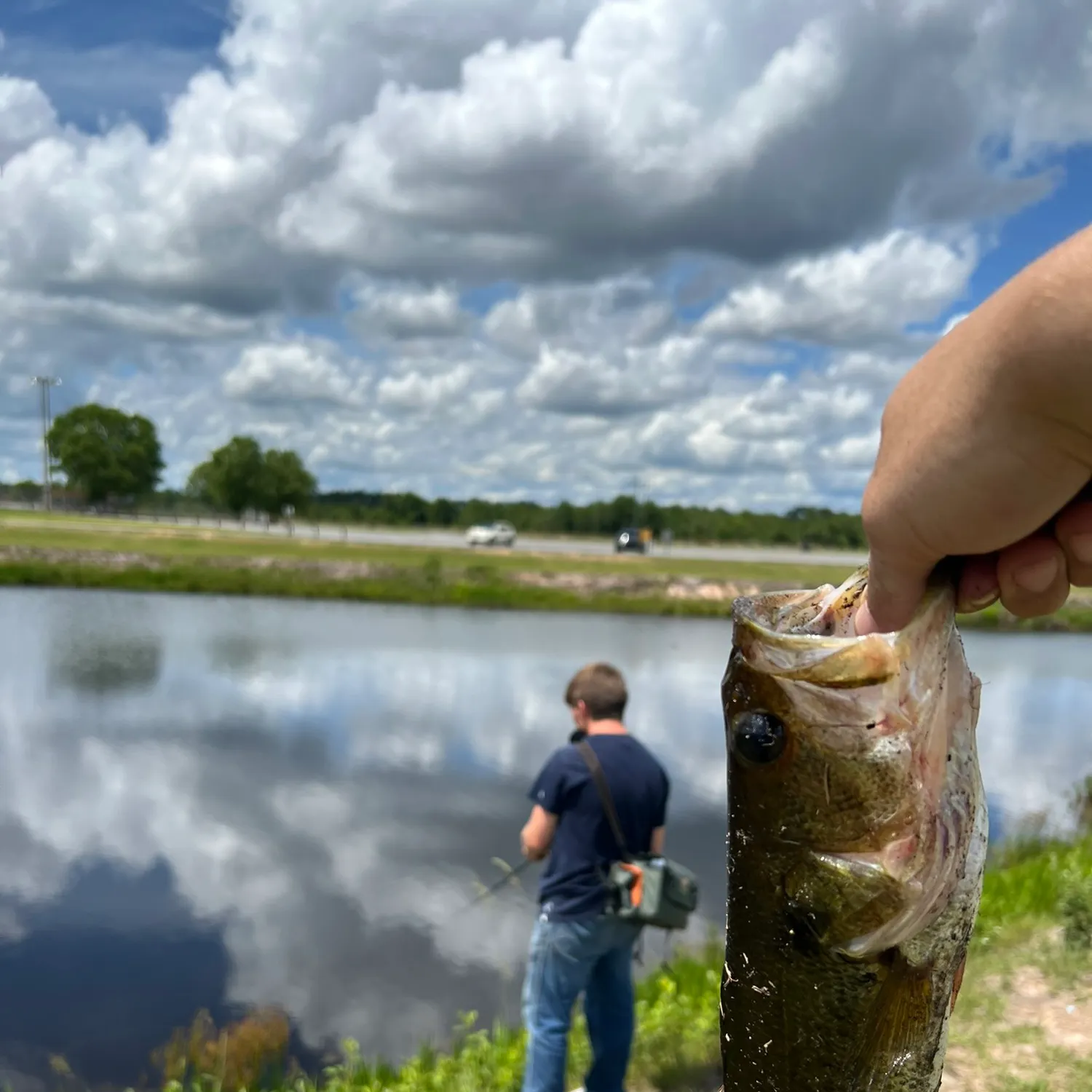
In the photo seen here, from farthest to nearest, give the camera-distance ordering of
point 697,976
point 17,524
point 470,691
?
point 17,524
point 470,691
point 697,976

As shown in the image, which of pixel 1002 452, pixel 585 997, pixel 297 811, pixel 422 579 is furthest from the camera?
pixel 422 579

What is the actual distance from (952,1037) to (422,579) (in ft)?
105

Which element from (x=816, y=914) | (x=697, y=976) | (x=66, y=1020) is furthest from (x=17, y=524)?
(x=816, y=914)

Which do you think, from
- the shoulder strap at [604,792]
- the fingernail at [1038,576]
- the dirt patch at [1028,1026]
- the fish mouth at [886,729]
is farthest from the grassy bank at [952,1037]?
the fingernail at [1038,576]

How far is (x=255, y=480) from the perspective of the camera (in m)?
85.7

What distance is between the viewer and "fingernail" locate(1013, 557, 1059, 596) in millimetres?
1275

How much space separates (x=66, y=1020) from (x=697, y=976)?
5.37 metres

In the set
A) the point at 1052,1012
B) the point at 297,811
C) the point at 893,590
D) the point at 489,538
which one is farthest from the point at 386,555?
the point at 893,590

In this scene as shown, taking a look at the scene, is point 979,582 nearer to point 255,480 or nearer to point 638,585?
point 638,585

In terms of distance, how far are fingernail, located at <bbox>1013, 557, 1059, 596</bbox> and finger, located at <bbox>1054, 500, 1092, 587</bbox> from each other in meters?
0.02

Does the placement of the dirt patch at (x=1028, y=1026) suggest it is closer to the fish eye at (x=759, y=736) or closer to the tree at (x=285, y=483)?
the fish eye at (x=759, y=736)

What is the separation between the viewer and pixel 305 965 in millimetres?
8969

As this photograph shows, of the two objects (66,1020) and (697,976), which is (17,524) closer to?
(66,1020)

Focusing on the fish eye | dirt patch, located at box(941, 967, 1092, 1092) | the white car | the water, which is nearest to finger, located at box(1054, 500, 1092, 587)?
the fish eye
